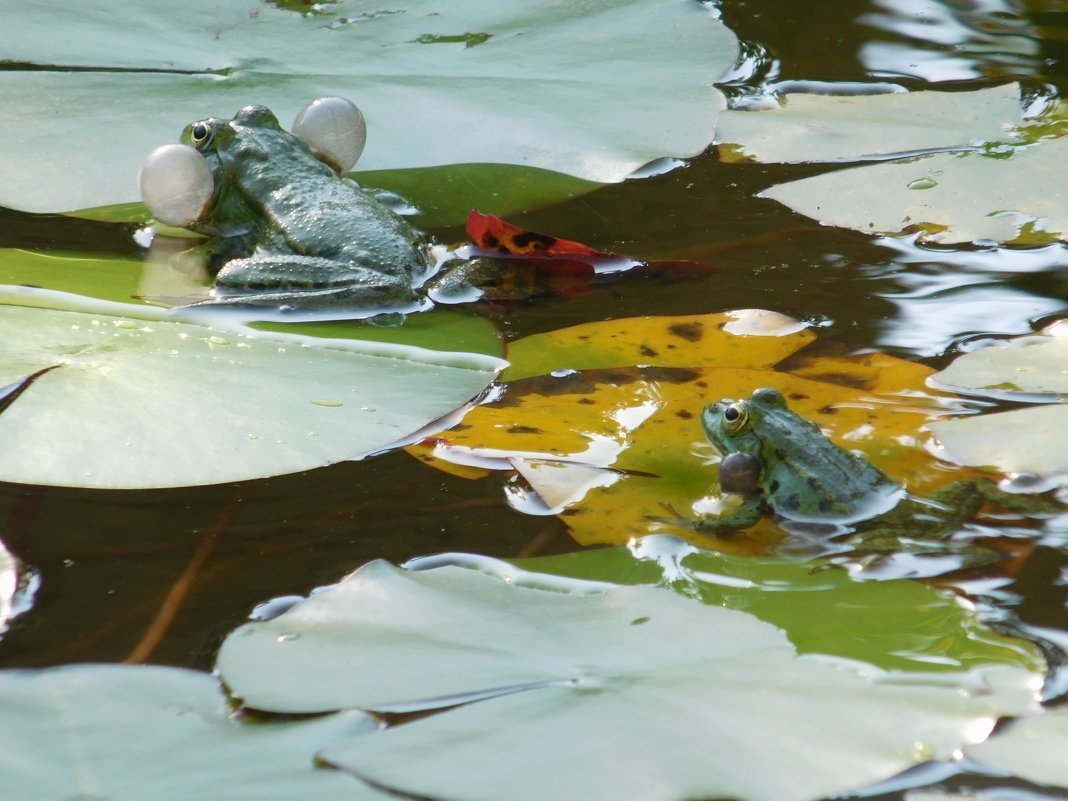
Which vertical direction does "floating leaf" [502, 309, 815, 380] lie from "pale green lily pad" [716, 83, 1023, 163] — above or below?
below

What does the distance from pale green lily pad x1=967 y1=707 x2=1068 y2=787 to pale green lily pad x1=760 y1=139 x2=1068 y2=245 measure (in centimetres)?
194

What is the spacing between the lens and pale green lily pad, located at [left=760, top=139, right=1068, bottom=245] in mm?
3199

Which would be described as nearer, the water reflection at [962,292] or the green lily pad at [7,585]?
the green lily pad at [7,585]

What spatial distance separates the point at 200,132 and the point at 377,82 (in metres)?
0.63

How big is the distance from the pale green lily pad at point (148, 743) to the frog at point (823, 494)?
0.92m

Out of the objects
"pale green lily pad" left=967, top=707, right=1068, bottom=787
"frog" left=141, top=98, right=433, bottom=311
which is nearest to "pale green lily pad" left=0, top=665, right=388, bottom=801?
"pale green lily pad" left=967, top=707, right=1068, bottom=787

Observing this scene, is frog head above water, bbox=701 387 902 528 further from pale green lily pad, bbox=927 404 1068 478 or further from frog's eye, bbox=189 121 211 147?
frog's eye, bbox=189 121 211 147

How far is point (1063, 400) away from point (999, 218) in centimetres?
94

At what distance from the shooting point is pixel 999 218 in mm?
3203

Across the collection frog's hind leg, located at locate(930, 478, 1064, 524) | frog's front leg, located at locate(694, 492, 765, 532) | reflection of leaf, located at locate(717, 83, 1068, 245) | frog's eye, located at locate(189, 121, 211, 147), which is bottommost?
frog's front leg, located at locate(694, 492, 765, 532)

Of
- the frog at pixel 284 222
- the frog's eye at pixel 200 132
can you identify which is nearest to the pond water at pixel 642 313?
the frog at pixel 284 222

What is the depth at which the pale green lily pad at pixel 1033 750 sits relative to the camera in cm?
143

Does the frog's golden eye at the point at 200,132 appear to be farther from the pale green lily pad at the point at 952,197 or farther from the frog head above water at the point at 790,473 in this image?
the frog head above water at the point at 790,473

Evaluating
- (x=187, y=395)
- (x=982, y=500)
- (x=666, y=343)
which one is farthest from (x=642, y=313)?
(x=187, y=395)
